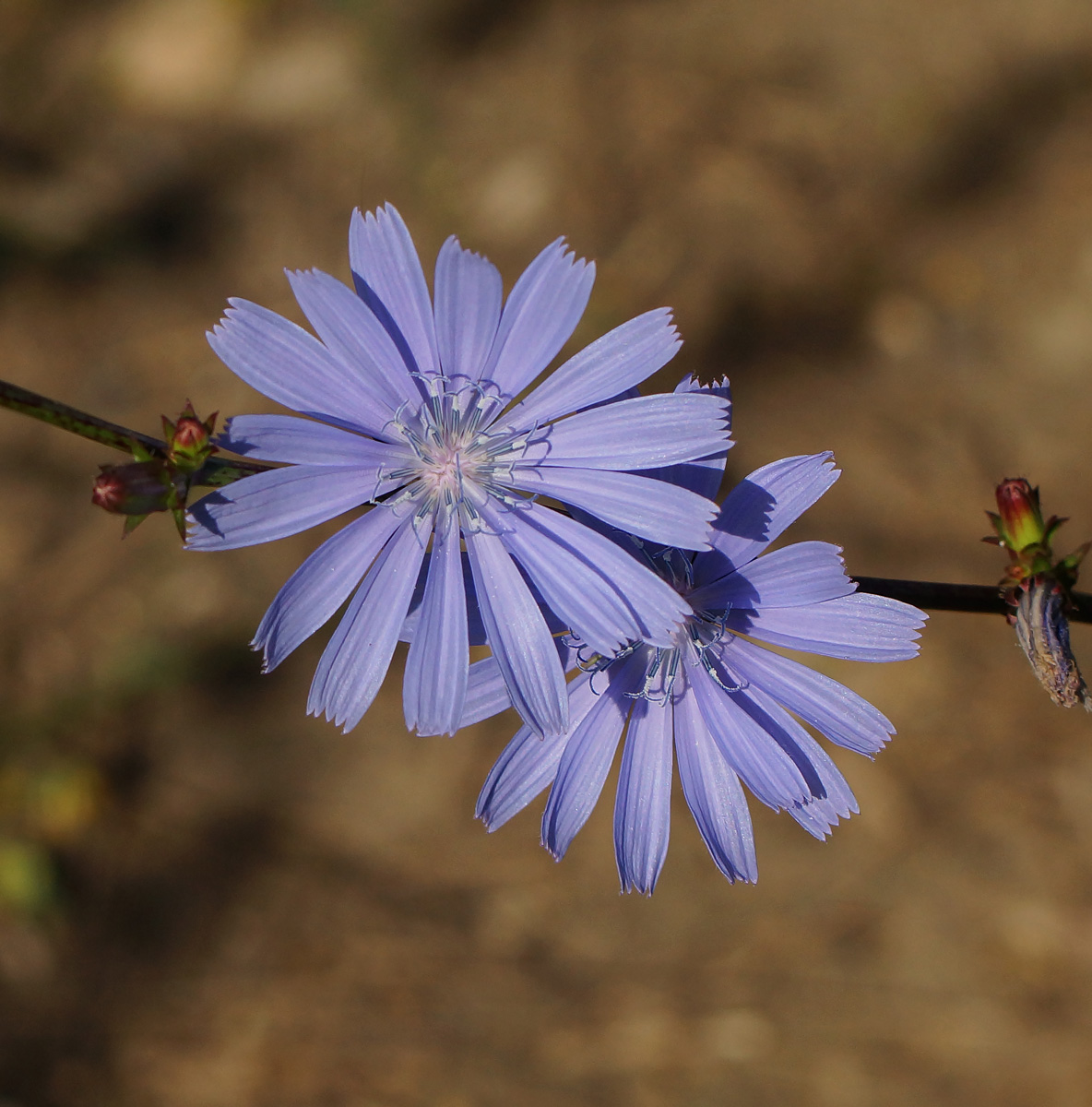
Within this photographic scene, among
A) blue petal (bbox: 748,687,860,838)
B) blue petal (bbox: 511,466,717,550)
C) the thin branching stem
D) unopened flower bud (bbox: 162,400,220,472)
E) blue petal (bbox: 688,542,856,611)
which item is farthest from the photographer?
blue petal (bbox: 748,687,860,838)

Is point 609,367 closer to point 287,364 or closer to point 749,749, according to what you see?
point 287,364

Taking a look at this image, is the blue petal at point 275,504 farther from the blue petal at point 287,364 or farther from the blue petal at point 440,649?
the blue petal at point 440,649

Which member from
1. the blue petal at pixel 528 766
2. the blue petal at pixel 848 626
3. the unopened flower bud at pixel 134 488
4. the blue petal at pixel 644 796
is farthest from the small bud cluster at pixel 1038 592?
the unopened flower bud at pixel 134 488

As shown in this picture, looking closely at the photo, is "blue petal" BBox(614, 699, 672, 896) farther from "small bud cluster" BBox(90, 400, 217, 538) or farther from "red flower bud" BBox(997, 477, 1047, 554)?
"small bud cluster" BBox(90, 400, 217, 538)

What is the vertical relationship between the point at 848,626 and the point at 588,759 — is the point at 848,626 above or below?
above

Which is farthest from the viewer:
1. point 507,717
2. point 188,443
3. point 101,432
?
point 507,717

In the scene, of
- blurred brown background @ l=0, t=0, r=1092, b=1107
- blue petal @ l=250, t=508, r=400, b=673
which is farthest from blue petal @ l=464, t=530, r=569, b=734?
blurred brown background @ l=0, t=0, r=1092, b=1107

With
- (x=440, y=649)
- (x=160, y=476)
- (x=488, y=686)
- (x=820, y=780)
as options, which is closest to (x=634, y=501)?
(x=440, y=649)
